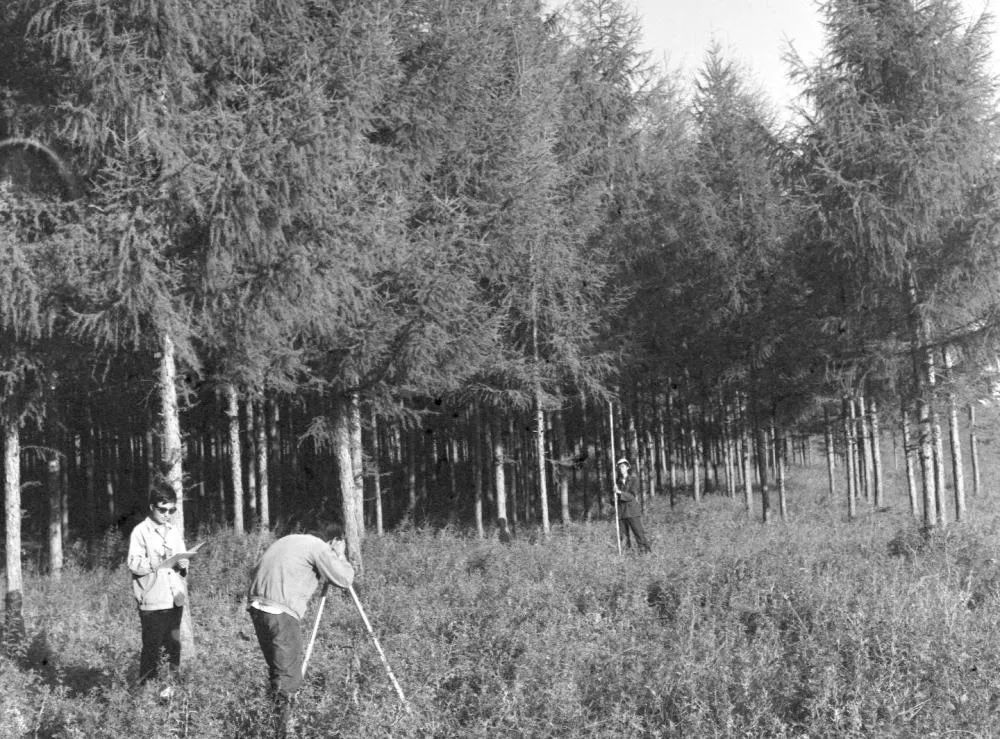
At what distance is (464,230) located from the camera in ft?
52.6

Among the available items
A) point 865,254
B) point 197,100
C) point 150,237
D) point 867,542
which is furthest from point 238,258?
point 865,254

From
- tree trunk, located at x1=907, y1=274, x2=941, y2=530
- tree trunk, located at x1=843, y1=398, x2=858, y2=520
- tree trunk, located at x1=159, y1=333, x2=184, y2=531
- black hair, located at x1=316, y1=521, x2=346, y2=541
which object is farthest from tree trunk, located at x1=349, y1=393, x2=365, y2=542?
tree trunk, located at x1=843, y1=398, x2=858, y2=520

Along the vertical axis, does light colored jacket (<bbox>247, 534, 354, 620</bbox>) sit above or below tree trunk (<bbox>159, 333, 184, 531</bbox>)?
below

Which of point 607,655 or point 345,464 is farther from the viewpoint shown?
point 345,464

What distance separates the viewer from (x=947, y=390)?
1577 cm

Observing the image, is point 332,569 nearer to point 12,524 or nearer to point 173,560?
point 173,560

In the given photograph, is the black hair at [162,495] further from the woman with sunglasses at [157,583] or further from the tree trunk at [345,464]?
the tree trunk at [345,464]

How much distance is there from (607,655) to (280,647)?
8.28 ft

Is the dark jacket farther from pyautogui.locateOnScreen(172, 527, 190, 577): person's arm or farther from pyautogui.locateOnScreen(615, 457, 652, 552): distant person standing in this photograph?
pyautogui.locateOnScreen(172, 527, 190, 577): person's arm

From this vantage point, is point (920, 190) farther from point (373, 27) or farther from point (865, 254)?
point (373, 27)

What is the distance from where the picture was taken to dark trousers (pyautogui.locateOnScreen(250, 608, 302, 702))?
696cm

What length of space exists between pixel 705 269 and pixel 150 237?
14.3m

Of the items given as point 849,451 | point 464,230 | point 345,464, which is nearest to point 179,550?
point 345,464

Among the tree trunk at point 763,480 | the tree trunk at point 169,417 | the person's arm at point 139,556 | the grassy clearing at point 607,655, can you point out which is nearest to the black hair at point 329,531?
the grassy clearing at point 607,655
